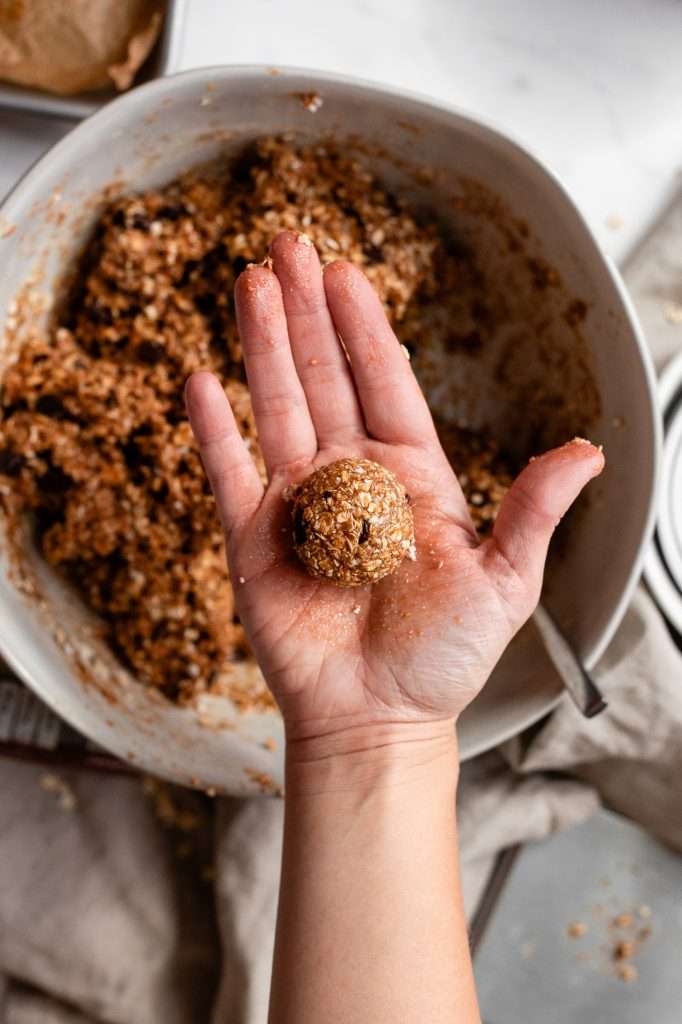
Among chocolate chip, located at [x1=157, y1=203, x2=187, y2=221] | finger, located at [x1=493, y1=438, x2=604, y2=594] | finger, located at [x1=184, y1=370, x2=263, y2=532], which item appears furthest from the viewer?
chocolate chip, located at [x1=157, y1=203, x2=187, y2=221]

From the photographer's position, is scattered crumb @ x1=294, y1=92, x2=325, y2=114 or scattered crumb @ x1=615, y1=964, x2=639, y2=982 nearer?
scattered crumb @ x1=294, y1=92, x2=325, y2=114

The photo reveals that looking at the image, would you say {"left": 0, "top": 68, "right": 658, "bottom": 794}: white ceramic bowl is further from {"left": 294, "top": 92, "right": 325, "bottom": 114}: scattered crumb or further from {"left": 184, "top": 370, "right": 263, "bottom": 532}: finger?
{"left": 184, "top": 370, "right": 263, "bottom": 532}: finger

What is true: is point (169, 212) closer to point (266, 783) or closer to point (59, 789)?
point (266, 783)

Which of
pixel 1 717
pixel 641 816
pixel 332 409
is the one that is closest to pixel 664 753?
pixel 641 816

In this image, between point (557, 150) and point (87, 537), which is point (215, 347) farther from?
point (557, 150)

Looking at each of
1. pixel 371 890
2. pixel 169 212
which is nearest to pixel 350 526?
pixel 371 890

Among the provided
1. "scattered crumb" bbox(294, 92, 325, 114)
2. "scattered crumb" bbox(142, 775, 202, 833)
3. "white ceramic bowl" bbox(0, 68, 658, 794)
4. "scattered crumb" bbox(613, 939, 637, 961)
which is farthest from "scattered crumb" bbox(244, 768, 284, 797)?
"scattered crumb" bbox(294, 92, 325, 114)

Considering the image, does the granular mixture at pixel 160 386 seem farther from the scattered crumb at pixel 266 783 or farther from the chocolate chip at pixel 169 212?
the scattered crumb at pixel 266 783

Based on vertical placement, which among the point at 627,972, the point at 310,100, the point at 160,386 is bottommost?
the point at 627,972
